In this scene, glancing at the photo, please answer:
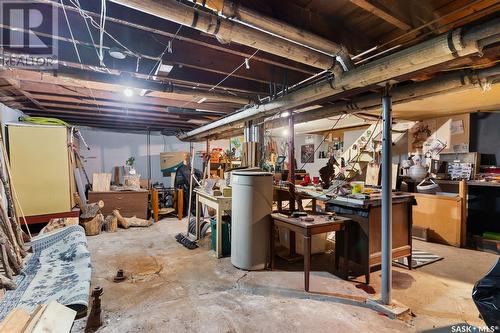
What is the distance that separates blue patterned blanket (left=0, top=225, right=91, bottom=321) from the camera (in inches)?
89.8

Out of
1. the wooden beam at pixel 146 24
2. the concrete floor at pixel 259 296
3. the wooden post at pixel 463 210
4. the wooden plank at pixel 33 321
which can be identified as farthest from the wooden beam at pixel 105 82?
the wooden post at pixel 463 210

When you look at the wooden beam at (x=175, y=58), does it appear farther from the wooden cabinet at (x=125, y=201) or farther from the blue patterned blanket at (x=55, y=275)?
the wooden cabinet at (x=125, y=201)

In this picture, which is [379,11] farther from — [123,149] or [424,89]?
[123,149]

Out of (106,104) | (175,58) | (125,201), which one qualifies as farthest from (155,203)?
(175,58)

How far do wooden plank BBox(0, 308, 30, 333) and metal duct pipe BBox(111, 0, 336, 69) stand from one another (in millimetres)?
1953

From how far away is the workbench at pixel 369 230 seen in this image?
2.86 meters

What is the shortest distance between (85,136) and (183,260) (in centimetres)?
513

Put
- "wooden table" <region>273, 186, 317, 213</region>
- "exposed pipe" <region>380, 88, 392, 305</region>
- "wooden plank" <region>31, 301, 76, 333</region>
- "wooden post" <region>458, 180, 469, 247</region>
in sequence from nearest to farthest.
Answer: "wooden plank" <region>31, 301, 76, 333</region> → "exposed pipe" <region>380, 88, 392, 305</region> → "wooden table" <region>273, 186, 317, 213</region> → "wooden post" <region>458, 180, 469, 247</region>

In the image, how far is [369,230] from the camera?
285cm

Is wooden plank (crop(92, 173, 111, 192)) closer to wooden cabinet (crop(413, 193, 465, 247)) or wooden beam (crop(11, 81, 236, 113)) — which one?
wooden beam (crop(11, 81, 236, 113))

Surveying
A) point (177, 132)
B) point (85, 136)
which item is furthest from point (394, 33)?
point (85, 136)

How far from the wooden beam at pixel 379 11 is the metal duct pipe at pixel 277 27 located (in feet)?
1.09

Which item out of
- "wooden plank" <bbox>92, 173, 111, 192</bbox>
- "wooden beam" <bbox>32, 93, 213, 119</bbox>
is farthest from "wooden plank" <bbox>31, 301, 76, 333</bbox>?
"wooden plank" <bbox>92, 173, 111, 192</bbox>

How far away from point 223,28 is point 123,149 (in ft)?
21.3
